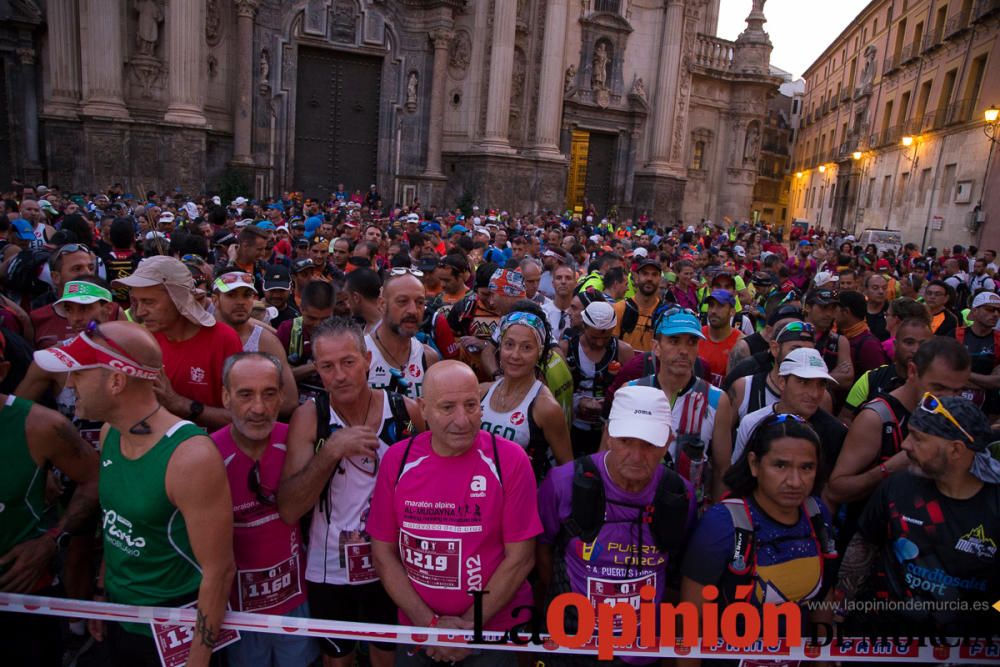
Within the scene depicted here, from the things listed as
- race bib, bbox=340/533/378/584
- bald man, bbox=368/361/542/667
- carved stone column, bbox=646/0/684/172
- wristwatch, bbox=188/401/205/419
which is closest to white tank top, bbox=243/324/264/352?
wristwatch, bbox=188/401/205/419

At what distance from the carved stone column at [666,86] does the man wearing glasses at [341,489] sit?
25.4 metres

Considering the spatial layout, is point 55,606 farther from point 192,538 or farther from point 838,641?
point 838,641

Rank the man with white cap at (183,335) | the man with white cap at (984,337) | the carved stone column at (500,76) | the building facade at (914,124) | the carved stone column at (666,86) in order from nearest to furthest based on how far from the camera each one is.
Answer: the man with white cap at (183,335) → the man with white cap at (984,337) → the carved stone column at (500,76) → the building facade at (914,124) → the carved stone column at (666,86)

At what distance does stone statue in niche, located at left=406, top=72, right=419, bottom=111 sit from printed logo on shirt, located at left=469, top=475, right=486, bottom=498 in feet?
69.3

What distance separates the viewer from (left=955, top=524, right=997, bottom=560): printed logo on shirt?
272 centimetres

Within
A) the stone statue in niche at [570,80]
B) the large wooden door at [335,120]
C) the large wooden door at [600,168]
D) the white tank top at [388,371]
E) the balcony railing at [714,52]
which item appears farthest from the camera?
the balcony railing at [714,52]

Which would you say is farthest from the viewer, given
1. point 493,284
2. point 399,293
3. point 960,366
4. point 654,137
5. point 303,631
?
point 654,137

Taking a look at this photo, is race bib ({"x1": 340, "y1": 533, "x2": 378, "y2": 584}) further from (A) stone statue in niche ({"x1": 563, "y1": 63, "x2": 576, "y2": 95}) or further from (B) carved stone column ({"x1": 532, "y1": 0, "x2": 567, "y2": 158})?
(A) stone statue in niche ({"x1": 563, "y1": 63, "x2": 576, "y2": 95})

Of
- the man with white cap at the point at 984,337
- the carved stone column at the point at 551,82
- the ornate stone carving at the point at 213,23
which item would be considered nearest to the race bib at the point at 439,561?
the man with white cap at the point at 984,337

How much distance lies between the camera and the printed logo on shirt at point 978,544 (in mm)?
2717

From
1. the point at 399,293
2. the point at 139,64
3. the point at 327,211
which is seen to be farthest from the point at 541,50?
the point at 399,293

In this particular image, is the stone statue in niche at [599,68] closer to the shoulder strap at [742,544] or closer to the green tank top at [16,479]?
the shoulder strap at [742,544]

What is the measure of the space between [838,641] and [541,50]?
22.8 m

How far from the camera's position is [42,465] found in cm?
271
